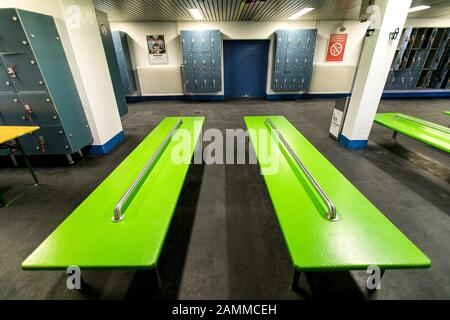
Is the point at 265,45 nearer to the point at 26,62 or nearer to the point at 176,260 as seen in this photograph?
the point at 26,62

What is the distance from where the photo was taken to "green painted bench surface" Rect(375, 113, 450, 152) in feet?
8.57

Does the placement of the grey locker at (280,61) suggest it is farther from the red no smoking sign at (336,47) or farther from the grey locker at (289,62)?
the red no smoking sign at (336,47)

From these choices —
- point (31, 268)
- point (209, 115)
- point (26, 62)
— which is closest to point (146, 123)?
point (209, 115)

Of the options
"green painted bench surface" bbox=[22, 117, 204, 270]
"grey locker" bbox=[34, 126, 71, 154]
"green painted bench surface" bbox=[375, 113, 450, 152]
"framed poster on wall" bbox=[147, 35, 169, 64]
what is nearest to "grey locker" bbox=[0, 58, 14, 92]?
"grey locker" bbox=[34, 126, 71, 154]

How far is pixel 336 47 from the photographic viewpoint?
771 cm

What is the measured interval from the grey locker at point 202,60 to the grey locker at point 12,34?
5418mm

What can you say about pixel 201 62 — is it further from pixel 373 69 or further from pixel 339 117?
pixel 373 69

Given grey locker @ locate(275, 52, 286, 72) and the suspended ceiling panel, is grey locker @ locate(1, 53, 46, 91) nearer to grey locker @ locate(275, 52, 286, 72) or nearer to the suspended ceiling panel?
the suspended ceiling panel

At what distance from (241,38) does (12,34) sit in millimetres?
6814

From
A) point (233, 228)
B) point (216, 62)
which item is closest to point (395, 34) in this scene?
point (233, 228)

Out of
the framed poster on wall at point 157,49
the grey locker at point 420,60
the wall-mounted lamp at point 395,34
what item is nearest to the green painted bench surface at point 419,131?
the wall-mounted lamp at point 395,34

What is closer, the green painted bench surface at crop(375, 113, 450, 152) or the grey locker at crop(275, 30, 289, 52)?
the green painted bench surface at crop(375, 113, 450, 152)

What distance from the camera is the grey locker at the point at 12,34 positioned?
2391 mm

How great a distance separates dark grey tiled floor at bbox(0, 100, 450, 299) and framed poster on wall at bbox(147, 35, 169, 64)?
5360 millimetres
